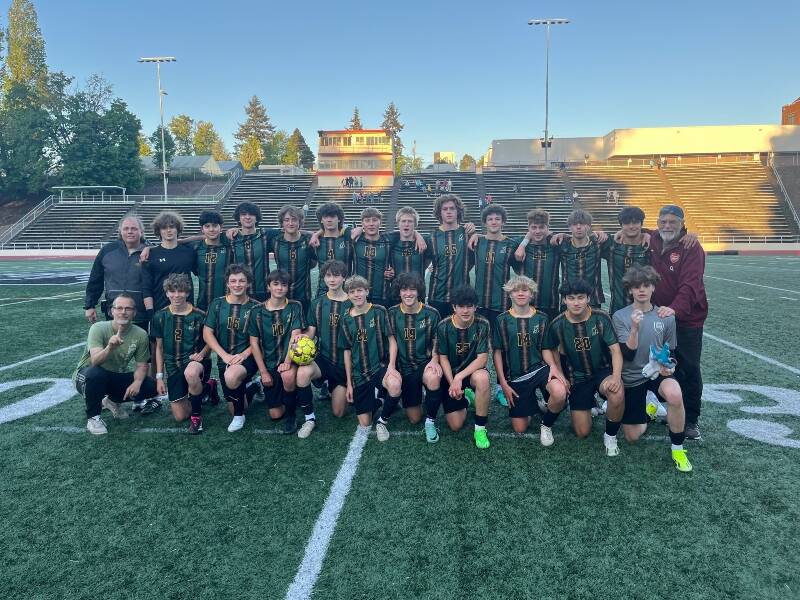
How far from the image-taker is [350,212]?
32500 millimetres

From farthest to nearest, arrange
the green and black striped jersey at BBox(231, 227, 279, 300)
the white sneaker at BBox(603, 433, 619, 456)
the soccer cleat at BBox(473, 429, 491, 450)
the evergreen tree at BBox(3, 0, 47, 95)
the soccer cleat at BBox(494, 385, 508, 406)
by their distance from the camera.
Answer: the evergreen tree at BBox(3, 0, 47, 95)
the green and black striped jersey at BBox(231, 227, 279, 300)
the soccer cleat at BBox(494, 385, 508, 406)
the soccer cleat at BBox(473, 429, 491, 450)
the white sneaker at BBox(603, 433, 619, 456)

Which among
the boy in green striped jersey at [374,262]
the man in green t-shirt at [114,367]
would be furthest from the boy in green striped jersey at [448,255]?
the man in green t-shirt at [114,367]

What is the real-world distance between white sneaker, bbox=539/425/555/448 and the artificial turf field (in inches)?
2.2

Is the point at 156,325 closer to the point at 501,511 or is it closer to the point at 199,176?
the point at 501,511

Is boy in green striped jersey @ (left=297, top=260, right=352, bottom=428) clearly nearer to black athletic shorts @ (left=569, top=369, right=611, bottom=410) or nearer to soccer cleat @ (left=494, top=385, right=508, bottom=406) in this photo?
soccer cleat @ (left=494, top=385, right=508, bottom=406)

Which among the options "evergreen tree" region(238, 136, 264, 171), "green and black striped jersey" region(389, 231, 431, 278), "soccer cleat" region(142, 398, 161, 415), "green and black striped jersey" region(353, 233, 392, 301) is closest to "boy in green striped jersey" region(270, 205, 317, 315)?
"green and black striped jersey" region(353, 233, 392, 301)

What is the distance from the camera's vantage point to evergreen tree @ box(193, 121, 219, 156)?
265ft

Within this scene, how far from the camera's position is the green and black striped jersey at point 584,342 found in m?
3.95

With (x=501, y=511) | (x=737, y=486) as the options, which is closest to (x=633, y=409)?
(x=737, y=486)

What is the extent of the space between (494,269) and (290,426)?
7.89ft

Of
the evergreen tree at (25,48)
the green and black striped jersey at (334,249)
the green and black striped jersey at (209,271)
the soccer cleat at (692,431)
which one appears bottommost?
the soccer cleat at (692,431)

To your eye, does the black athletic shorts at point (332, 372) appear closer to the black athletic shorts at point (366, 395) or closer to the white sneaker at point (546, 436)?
the black athletic shorts at point (366, 395)

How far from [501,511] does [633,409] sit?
4.96 feet

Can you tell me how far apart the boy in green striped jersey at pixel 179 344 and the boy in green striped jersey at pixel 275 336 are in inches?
18.6
